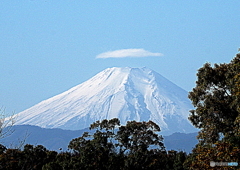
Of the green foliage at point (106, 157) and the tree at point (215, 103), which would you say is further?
the green foliage at point (106, 157)

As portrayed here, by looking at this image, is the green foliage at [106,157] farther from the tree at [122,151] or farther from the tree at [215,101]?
the tree at [215,101]

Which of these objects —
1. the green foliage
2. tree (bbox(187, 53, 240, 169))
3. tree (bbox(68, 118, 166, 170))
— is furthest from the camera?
tree (bbox(68, 118, 166, 170))

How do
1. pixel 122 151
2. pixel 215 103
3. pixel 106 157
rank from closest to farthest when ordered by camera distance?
1. pixel 215 103
2. pixel 106 157
3. pixel 122 151

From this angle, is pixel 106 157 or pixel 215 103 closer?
pixel 215 103

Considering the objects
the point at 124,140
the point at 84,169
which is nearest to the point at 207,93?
the point at 84,169

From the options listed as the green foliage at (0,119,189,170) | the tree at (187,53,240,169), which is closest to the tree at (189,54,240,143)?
the tree at (187,53,240,169)

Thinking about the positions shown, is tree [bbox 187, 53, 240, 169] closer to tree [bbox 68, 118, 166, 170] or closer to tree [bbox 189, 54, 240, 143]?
tree [bbox 189, 54, 240, 143]

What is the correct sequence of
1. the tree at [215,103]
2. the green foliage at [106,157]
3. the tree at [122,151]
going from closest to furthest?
the tree at [215,103], the green foliage at [106,157], the tree at [122,151]

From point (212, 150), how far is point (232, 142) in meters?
0.90

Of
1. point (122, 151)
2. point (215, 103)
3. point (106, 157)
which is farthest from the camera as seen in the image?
point (122, 151)

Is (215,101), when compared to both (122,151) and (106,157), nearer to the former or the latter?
(106,157)

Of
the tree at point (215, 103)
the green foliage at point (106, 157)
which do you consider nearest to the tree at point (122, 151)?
the green foliage at point (106, 157)

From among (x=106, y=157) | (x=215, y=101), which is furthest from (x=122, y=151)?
(x=215, y=101)

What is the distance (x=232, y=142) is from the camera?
68.1 ft
